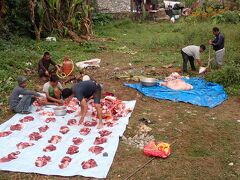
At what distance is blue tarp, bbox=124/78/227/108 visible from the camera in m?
8.43

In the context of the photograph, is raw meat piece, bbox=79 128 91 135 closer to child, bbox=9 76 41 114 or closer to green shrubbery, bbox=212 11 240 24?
child, bbox=9 76 41 114

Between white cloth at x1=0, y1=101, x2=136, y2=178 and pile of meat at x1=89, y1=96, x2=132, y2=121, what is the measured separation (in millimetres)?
149

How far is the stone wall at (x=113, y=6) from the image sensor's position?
22.0 m

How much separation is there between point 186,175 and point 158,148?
2.37ft

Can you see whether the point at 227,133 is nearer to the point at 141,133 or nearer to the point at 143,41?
the point at 141,133

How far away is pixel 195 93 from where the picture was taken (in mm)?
8820

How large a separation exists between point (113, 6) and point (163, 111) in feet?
51.8

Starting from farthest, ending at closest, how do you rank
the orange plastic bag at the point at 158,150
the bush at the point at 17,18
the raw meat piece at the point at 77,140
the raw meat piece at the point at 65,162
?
1. the bush at the point at 17,18
2. the raw meat piece at the point at 77,140
3. the orange plastic bag at the point at 158,150
4. the raw meat piece at the point at 65,162

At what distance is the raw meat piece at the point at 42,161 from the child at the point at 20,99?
2.04 meters

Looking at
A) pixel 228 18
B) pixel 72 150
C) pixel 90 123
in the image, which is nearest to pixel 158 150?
pixel 72 150

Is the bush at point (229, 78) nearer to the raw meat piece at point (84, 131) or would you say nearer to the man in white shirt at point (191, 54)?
the man in white shirt at point (191, 54)

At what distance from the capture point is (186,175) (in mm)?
5395

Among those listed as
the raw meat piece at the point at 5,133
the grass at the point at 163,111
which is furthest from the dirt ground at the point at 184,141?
the raw meat piece at the point at 5,133

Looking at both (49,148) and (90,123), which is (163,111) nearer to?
(90,123)
